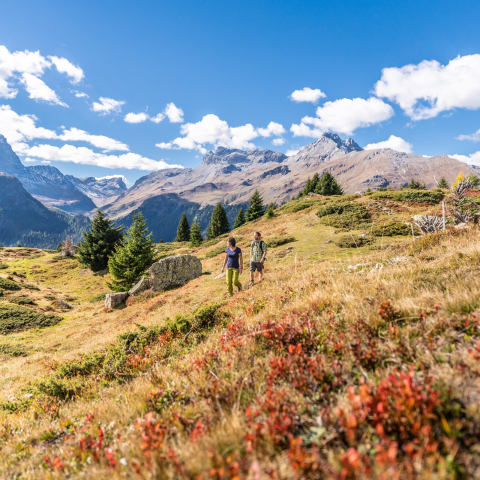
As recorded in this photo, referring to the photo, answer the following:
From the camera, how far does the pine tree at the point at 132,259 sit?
907 inches

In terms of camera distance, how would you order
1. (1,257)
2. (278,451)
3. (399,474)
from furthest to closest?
(1,257) < (278,451) < (399,474)

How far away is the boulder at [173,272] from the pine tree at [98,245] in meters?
20.6

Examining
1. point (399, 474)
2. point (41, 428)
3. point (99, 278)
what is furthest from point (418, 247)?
point (99, 278)

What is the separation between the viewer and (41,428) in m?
3.79

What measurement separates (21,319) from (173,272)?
10.7 m

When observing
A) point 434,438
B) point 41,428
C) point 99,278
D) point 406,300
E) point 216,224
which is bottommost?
point 99,278

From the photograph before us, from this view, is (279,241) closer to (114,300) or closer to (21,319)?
(114,300)

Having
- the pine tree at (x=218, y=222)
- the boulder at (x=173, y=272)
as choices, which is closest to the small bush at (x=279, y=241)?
the boulder at (x=173, y=272)

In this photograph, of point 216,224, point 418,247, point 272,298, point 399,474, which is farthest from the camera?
point 216,224

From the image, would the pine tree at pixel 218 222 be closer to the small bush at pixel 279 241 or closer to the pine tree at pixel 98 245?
the pine tree at pixel 98 245

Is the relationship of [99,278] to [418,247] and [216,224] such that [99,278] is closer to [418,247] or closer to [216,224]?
[216,224]

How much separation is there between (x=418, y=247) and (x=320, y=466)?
9.45 meters

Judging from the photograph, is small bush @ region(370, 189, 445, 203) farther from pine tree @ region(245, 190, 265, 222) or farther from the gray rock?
the gray rock

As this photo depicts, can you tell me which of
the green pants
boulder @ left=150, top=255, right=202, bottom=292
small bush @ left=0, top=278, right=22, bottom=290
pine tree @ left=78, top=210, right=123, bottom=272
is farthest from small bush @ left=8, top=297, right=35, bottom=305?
the green pants
